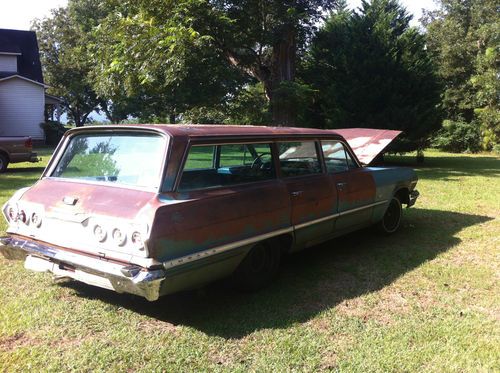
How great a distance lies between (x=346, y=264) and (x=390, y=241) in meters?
1.26

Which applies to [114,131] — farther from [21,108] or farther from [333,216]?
[21,108]

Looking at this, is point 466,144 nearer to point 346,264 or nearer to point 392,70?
point 392,70

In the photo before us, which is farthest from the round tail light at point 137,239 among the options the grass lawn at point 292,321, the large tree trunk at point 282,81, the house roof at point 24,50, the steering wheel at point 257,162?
the house roof at point 24,50

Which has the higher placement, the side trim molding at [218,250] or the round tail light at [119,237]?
the round tail light at [119,237]

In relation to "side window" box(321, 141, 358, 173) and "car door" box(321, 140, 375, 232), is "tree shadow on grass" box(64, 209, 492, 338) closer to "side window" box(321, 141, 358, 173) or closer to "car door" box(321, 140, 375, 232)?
"car door" box(321, 140, 375, 232)

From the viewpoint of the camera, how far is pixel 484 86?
26828mm

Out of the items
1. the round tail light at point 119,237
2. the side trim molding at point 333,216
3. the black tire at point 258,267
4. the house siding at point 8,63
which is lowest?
the black tire at point 258,267

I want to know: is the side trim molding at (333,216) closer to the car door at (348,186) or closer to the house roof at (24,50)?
the car door at (348,186)

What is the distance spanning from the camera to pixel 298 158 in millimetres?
5105

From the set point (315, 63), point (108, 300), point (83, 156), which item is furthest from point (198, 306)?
point (315, 63)

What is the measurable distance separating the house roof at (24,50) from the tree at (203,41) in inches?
672

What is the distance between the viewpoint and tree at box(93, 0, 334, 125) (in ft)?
42.7

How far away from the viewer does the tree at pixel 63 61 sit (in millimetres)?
36969

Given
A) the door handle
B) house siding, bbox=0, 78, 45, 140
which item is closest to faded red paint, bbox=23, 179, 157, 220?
the door handle
